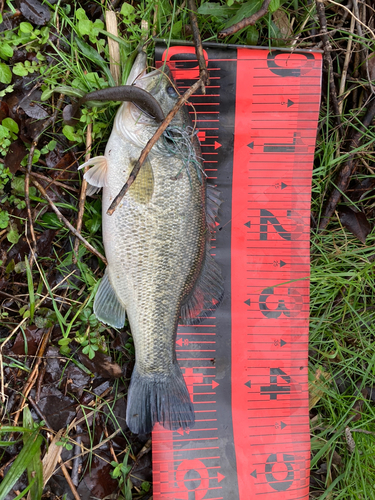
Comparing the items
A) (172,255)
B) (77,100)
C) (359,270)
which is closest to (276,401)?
(359,270)

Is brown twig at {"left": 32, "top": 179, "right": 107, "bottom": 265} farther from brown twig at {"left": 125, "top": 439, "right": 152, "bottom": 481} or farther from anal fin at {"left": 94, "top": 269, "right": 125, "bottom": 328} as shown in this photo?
brown twig at {"left": 125, "top": 439, "right": 152, "bottom": 481}

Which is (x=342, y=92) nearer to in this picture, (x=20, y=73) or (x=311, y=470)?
(x=20, y=73)

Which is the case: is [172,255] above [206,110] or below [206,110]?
below

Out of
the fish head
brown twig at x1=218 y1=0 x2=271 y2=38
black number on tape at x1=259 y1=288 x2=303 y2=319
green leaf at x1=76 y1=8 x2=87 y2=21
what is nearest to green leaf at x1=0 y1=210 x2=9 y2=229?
the fish head

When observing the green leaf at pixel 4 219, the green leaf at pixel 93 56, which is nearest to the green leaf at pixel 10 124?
the green leaf at pixel 4 219

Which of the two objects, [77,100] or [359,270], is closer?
[77,100]

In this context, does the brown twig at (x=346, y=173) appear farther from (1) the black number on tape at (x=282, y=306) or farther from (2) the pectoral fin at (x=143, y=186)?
(2) the pectoral fin at (x=143, y=186)
